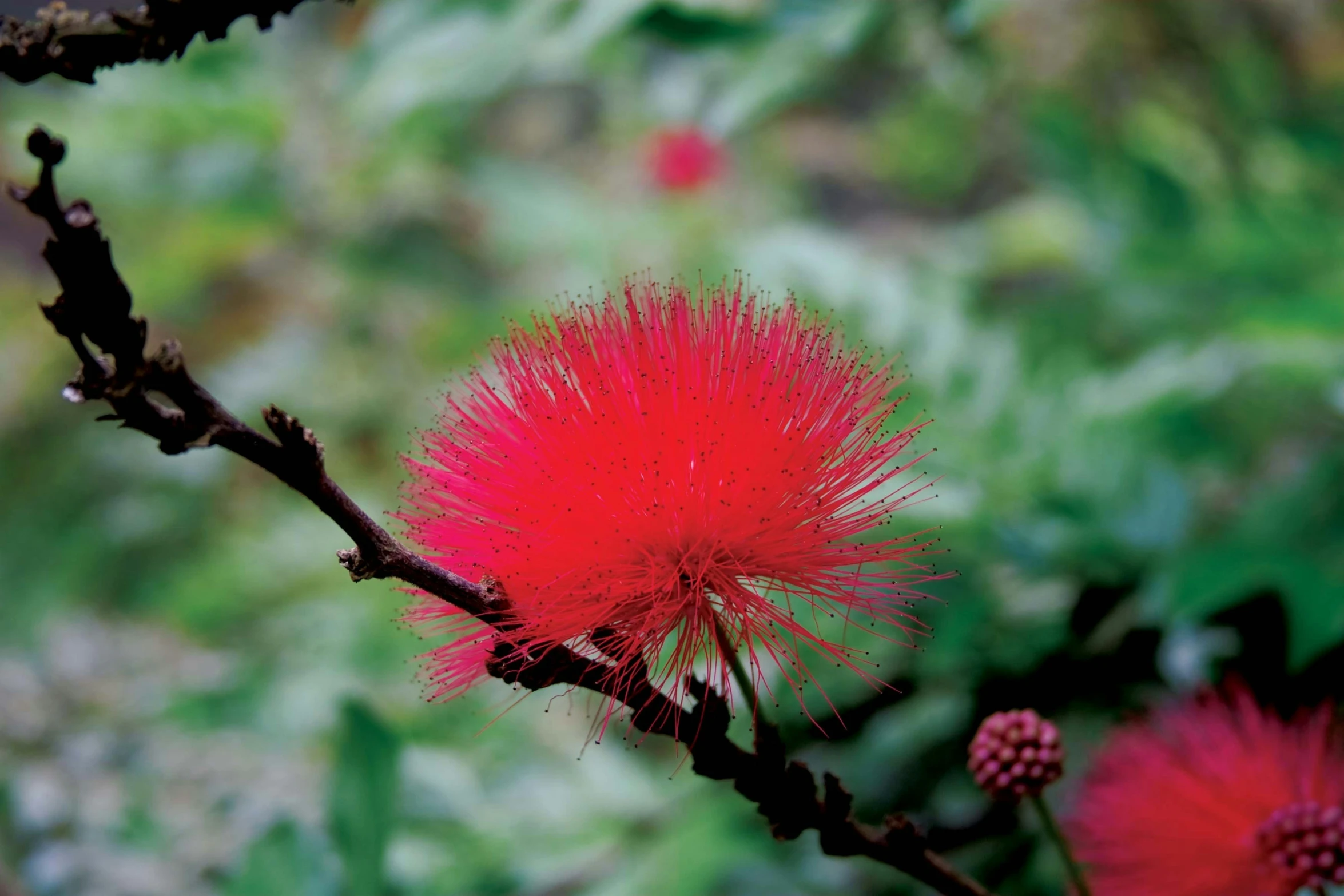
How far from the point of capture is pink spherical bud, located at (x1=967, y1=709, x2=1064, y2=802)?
49 cm

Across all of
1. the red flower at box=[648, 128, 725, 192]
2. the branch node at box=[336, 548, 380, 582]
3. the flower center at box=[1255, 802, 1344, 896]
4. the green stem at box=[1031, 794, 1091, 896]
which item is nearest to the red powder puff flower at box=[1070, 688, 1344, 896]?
the flower center at box=[1255, 802, 1344, 896]

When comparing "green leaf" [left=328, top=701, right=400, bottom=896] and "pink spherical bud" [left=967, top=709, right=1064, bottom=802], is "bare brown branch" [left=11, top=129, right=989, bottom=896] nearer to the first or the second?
"pink spherical bud" [left=967, top=709, right=1064, bottom=802]

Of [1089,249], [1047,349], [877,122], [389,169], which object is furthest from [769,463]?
[877,122]

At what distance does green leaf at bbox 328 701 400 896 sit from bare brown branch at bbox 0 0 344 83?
0.59 meters

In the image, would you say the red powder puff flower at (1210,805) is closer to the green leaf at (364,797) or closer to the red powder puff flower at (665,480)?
the red powder puff flower at (665,480)

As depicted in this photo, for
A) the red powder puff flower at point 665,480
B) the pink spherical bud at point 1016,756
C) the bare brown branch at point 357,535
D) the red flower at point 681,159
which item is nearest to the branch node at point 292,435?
the bare brown branch at point 357,535

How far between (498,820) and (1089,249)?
43.5 inches

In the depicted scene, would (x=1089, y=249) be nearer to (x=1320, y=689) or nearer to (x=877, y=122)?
(x=1320, y=689)

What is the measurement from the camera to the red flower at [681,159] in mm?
2703

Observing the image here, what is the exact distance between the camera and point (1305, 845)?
1.77 ft

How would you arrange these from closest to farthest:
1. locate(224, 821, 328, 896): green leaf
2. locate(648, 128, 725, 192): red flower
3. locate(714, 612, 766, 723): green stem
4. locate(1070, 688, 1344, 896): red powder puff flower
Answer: locate(714, 612, 766, 723): green stem → locate(1070, 688, 1344, 896): red powder puff flower → locate(224, 821, 328, 896): green leaf → locate(648, 128, 725, 192): red flower

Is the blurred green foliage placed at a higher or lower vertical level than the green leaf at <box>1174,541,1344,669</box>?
higher

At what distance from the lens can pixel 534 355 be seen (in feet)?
1.73

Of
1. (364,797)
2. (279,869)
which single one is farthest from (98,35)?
(279,869)
